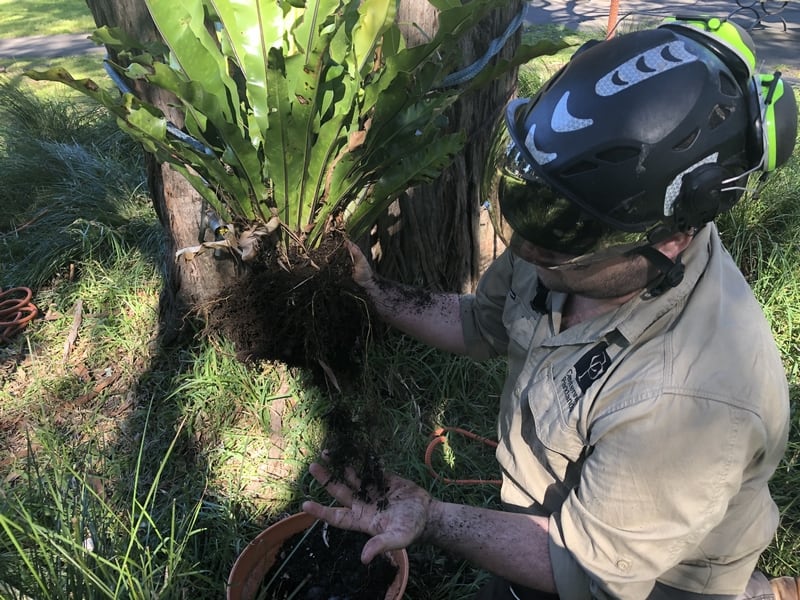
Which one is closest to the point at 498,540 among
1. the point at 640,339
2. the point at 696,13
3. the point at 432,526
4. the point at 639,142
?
the point at 432,526

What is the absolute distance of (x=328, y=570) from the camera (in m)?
1.97

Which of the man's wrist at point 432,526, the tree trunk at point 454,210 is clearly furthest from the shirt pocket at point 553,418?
the tree trunk at point 454,210

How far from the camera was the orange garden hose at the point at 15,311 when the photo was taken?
3105 mm

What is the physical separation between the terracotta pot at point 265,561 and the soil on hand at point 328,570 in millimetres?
32

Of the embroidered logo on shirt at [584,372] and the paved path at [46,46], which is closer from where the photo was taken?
the embroidered logo on shirt at [584,372]

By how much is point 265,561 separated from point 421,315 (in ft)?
3.06

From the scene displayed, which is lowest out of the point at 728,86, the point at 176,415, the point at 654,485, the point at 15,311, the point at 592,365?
the point at 176,415

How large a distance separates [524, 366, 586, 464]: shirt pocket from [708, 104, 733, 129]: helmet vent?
66 cm

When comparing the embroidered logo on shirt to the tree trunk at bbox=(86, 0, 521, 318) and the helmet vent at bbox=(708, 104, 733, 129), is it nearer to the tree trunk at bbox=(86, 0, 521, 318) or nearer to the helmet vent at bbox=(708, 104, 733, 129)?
the helmet vent at bbox=(708, 104, 733, 129)

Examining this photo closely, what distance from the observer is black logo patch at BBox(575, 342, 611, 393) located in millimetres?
1363

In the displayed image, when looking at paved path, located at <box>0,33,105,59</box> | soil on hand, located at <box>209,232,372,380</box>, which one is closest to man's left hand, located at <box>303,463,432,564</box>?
soil on hand, located at <box>209,232,372,380</box>

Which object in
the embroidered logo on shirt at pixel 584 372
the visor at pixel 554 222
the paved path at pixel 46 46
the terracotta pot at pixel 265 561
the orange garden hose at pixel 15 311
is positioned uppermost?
the visor at pixel 554 222

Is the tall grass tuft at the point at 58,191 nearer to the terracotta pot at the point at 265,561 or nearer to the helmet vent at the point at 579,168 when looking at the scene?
the terracotta pot at the point at 265,561

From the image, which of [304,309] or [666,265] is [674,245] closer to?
[666,265]
